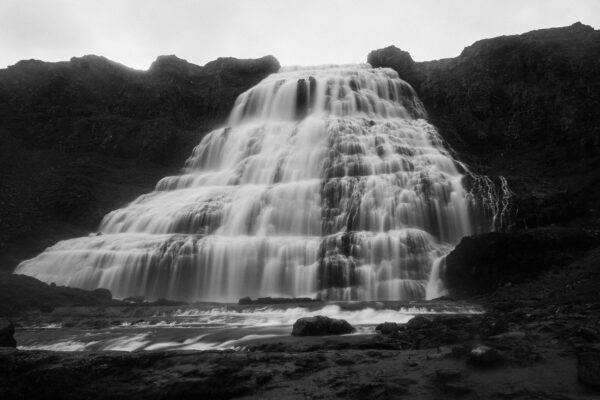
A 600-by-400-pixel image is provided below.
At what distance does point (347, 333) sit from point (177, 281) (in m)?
14.9

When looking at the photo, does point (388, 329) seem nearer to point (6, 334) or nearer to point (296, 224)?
point (6, 334)

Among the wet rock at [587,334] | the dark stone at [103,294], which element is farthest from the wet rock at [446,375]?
the dark stone at [103,294]

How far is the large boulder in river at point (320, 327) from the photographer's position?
1080 centimetres

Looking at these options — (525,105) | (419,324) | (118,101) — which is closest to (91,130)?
(118,101)

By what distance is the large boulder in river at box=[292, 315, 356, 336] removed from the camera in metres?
10.8

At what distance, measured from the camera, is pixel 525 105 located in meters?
40.2

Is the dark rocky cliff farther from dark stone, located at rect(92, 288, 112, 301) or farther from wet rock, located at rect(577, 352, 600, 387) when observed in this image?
wet rock, located at rect(577, 352, 600, 387)

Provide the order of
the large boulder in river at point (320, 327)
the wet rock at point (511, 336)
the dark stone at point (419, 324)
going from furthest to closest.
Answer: the large boulder in river at point (320, 327) < the dark stone at point (419, 324) < the wet rock at point (511, 336)

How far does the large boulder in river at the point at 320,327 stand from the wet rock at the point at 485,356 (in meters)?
4.37

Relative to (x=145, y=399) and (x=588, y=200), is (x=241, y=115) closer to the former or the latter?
(x=588, y=200)

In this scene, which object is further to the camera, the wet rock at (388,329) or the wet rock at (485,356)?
the wet rock at (388,329)

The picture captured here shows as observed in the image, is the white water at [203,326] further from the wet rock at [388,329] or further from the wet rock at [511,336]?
the wet rock at [511,336]

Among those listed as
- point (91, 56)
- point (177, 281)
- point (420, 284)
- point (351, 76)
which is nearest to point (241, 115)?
point (351, 76)

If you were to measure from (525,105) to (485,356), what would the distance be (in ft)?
126
